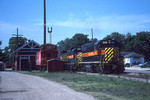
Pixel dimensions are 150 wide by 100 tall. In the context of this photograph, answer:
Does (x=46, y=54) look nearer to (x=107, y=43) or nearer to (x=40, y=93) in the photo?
(x=107, y=43)

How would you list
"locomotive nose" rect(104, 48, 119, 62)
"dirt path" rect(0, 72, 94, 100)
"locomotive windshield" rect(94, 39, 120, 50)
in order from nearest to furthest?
"dirt path" rect(0, 72, 94, 100) < "locomotive nose" rect(104, 48, 119, 62) < "locomotive windshield" rect(94, 39, 120, 50)

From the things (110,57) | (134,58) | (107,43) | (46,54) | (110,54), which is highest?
(107,43)

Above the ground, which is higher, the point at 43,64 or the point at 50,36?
the point at 50,36

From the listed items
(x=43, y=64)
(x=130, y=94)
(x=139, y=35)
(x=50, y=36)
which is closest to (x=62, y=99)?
(x=130, y=94)

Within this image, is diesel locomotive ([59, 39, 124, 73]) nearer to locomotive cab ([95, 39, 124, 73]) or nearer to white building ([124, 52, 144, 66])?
locomotive cab ([95, 39, 124, 73])

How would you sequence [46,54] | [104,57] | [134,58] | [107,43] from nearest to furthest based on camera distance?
[104,57]
[107,43]
[46,54]
[134,58]

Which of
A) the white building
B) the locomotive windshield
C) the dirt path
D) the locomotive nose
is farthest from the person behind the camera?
the white building

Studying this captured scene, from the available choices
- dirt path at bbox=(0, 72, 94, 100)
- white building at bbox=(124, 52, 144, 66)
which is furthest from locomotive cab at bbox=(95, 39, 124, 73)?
white building at bbox=(124, 52, 144, 66)

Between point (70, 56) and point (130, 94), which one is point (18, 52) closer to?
point (70, 56)

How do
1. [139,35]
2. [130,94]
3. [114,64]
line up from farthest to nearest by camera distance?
[139,35] → [114,64] → [130,94]

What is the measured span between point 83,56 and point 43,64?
22.4 ft

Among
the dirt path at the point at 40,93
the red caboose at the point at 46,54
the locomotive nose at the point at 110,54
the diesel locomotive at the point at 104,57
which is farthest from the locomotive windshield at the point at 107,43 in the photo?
the red caboose at the point at 46,54

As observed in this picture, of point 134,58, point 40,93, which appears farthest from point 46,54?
point 134,58

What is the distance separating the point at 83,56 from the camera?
25844 mm
